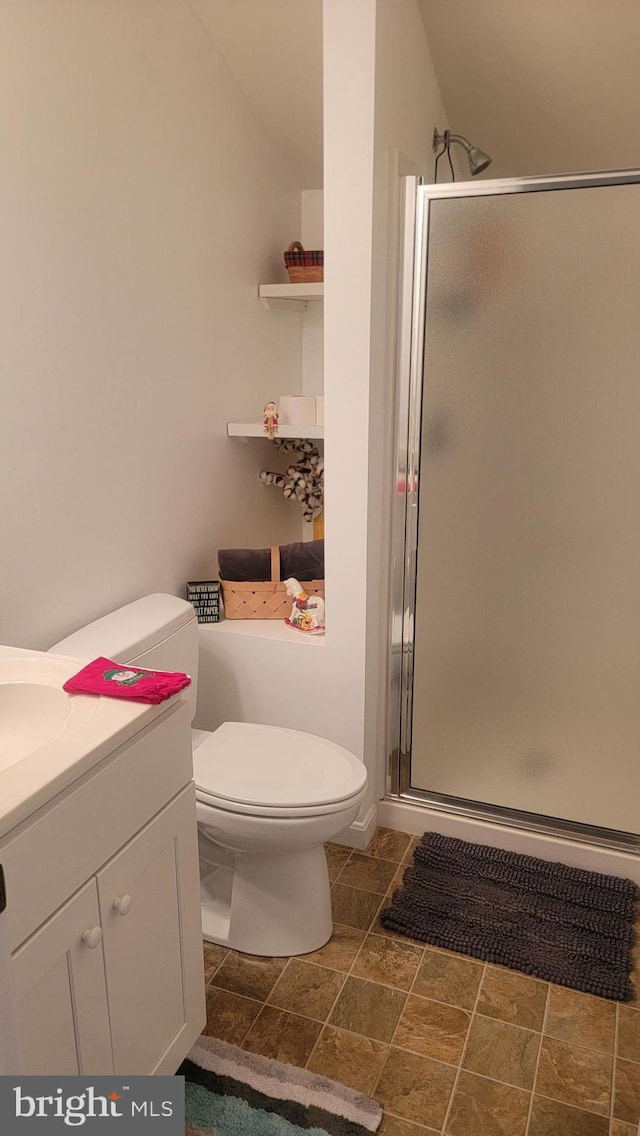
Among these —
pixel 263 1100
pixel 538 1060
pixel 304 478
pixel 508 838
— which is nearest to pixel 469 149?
pixel 304 478

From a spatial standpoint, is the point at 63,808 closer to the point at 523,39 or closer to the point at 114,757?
the point at 114,757

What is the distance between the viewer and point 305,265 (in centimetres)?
267

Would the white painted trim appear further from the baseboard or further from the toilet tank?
the toilet tank

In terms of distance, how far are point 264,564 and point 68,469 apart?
2.31 feet

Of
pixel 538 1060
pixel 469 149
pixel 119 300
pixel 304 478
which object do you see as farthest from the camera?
pixel 304 478

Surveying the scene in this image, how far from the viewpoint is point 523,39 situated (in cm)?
226

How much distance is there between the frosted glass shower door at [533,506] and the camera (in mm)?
1954

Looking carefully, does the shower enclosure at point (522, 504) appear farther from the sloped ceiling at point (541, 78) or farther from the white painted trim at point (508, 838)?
the sloped ceiling at point (541, 78)

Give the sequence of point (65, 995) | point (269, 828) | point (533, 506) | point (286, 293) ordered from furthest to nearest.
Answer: point (286, 293), point (533, 506), point (269, 828), point (65, 995)

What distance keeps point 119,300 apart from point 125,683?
1078 millimetres

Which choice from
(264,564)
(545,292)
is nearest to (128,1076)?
(264,564)

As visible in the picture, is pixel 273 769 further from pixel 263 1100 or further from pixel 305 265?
pixel 305 265

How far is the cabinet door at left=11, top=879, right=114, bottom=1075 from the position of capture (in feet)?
3.39

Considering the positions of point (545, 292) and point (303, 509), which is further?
point (303, 509)
